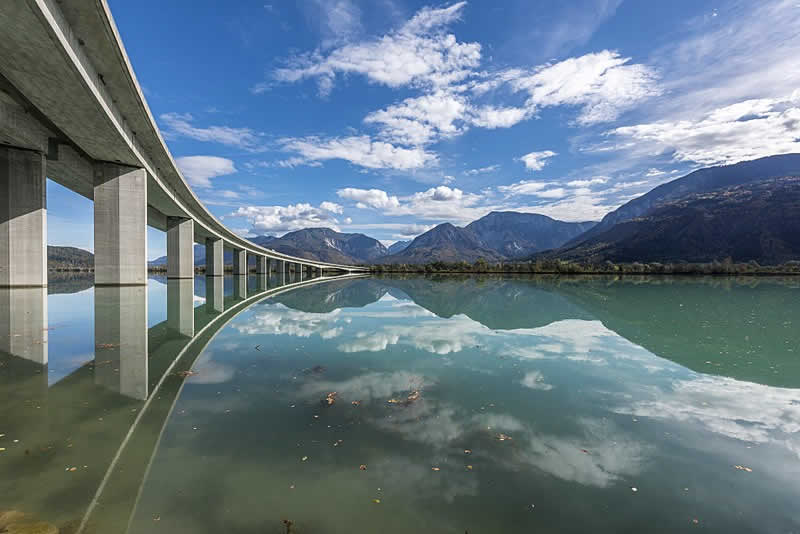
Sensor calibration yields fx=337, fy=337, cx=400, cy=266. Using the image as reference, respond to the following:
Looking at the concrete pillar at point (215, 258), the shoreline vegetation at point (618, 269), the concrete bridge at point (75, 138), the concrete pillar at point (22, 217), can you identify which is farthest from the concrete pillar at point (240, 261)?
the shoreline vegetation at point (618, 269)

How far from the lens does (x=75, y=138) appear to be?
22406mm

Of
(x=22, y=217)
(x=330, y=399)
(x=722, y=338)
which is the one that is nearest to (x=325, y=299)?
(x=330, y=399)

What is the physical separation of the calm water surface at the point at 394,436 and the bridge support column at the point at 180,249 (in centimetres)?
3688

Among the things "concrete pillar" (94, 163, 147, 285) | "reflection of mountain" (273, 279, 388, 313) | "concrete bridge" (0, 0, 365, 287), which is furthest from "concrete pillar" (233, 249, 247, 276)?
"reflection of mountain" (273, 279, 388, 313)

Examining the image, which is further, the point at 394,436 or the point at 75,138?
the point at 75,138

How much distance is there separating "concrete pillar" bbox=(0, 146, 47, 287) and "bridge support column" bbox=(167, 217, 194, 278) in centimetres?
1777

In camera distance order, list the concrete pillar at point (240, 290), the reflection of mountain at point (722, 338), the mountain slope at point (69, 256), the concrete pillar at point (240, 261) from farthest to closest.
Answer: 1. the mountain slope at point (69, 256)
2. the concrete pillar at point (240, 261)
3. the concrete pillar at point (240, 290)
4. the reflection of mountain at point (722, 338)

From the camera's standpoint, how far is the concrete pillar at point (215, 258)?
57.0 m

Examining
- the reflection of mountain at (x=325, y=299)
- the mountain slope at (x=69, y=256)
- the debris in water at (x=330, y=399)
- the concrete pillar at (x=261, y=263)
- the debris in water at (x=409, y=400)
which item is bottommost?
the reflection of mountain at (x=325, y=299)

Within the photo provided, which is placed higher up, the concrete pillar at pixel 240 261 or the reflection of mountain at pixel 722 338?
the concrete pillar at pixel 240 261

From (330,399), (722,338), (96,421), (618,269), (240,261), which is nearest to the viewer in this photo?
(96,421)

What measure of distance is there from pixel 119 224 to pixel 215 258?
3139 cm

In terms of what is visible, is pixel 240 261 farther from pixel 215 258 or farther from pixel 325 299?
pixel 325 299

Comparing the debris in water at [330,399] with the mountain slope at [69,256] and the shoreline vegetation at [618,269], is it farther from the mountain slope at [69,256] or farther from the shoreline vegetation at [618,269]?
the mountain slope at [69,256]
